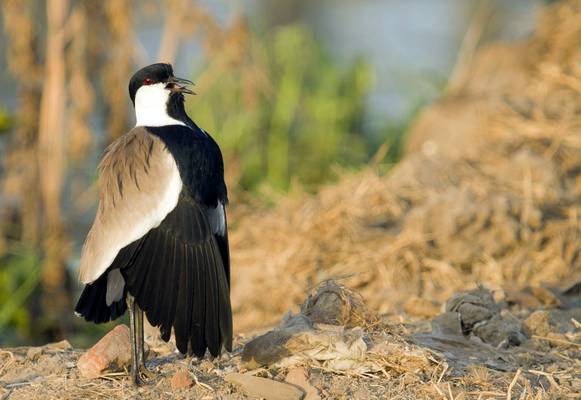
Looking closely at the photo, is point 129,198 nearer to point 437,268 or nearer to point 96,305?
point 96,305

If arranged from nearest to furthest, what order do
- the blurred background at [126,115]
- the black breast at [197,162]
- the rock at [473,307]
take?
the black breast at [197,162], the rock at [473,307], the blurred background at [126,115]

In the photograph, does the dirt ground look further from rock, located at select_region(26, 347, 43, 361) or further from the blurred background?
the blurred background

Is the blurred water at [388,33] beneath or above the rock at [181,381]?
above

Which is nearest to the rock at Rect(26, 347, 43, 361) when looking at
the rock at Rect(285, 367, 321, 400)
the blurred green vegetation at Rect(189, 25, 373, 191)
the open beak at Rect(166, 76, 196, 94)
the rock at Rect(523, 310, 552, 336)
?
the rock at Rect(285, 367, 321, 400)

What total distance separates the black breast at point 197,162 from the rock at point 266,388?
673 millimetres

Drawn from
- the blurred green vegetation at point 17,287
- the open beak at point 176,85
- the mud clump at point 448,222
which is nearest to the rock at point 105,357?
the open beak at point 176,85

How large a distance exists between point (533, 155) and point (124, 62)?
2.79 m

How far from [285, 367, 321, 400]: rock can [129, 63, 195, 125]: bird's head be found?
1165mm

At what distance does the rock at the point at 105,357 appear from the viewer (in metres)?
4.34

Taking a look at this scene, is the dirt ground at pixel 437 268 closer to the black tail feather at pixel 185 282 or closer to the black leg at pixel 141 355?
the black leg at pixel 141 355

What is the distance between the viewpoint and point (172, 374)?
14.5 ft

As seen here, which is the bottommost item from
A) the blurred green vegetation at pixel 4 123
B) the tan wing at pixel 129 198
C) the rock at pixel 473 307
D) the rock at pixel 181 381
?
the rock at pixel 473 307

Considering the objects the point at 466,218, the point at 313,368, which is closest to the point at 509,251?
the point at 466,218

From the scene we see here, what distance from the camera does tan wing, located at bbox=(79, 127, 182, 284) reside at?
433 cm
